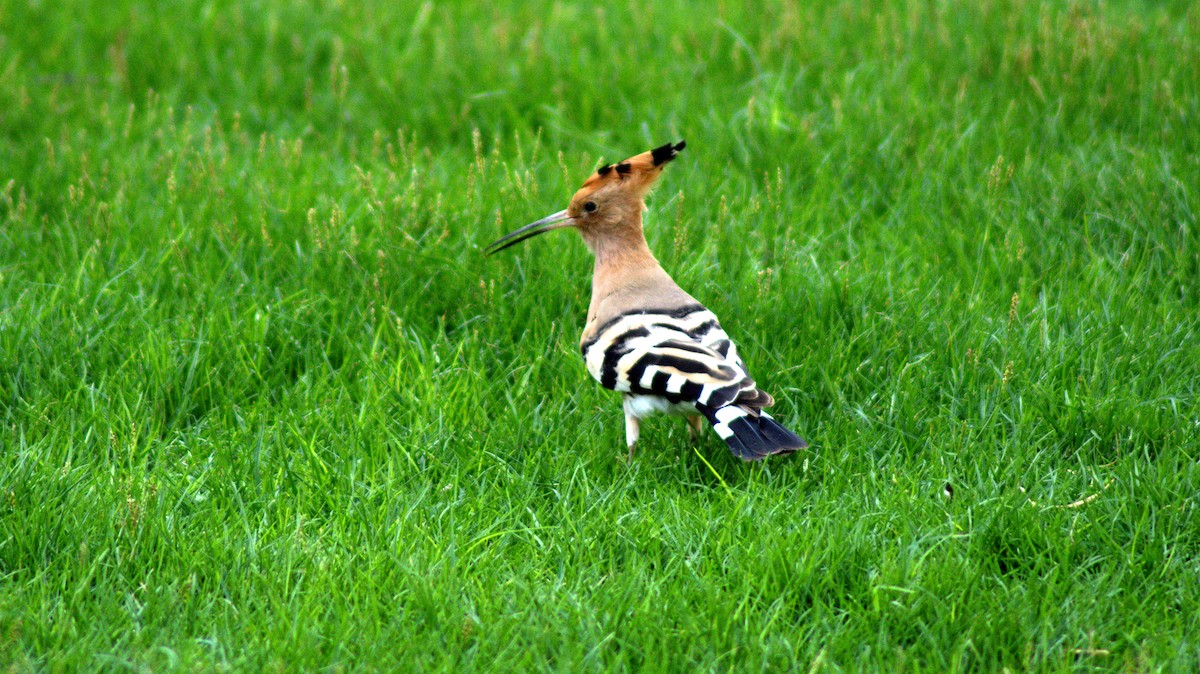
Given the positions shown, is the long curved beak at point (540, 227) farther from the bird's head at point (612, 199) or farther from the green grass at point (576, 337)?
the green grass at point (576, 337)

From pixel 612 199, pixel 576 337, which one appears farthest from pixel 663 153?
pixel 576 337

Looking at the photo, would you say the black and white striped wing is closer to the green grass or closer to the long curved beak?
the green grass

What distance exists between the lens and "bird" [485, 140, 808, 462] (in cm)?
314

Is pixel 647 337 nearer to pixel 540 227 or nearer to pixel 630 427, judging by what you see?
pixel 630 427

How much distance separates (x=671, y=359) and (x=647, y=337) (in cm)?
15

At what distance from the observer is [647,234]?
Result: 4.48 meters

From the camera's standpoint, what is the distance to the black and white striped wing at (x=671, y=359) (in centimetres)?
318

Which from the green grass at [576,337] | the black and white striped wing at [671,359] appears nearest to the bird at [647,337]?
the black and white striped wing at [671,359]

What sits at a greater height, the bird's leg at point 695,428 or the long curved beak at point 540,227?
the long curved beak at point 540,227

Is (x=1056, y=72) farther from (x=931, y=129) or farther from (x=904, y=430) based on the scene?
(x=904, y=430)

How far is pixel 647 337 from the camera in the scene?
3.39 meters

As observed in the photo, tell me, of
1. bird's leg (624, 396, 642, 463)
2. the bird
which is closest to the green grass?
bird's leg (624, 396, 642, 463)

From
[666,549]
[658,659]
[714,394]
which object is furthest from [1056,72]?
[658,659]

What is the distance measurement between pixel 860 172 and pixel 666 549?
93.7 inches
